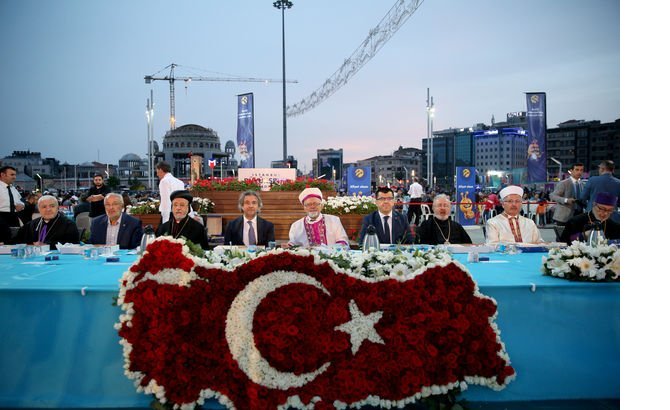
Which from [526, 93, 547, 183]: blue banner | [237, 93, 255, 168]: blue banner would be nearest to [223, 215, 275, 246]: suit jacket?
[526, 93, 547, 183]: blue banner

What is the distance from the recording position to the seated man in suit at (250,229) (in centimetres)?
489

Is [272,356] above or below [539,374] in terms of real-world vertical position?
above

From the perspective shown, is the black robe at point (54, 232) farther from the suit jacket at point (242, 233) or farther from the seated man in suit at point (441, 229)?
the seated man in suit at point (441, 229)

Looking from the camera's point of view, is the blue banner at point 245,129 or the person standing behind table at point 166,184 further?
the blue banner at point 245,129

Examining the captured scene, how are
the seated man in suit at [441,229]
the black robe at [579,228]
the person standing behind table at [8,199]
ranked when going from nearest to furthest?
the seated man in suit at [441,229] < the black robe at [579,228] < the person standing behind table at [8,199]

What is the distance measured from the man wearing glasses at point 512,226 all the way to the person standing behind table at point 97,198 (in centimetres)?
624

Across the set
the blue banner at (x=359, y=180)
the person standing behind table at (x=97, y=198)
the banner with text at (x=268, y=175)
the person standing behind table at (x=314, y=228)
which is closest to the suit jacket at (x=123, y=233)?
the person standing behind table at (x=314, y=228)

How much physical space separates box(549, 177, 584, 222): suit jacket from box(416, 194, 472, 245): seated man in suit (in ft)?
10.5

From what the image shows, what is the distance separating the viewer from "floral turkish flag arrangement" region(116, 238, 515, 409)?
2451 mm

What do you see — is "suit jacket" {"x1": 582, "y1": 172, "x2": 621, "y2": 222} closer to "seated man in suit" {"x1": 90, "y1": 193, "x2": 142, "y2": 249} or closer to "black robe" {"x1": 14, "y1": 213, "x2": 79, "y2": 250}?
"seated man in suit" {"x1": 90, "y1": 193, "x2": 142, "y2": 249}
